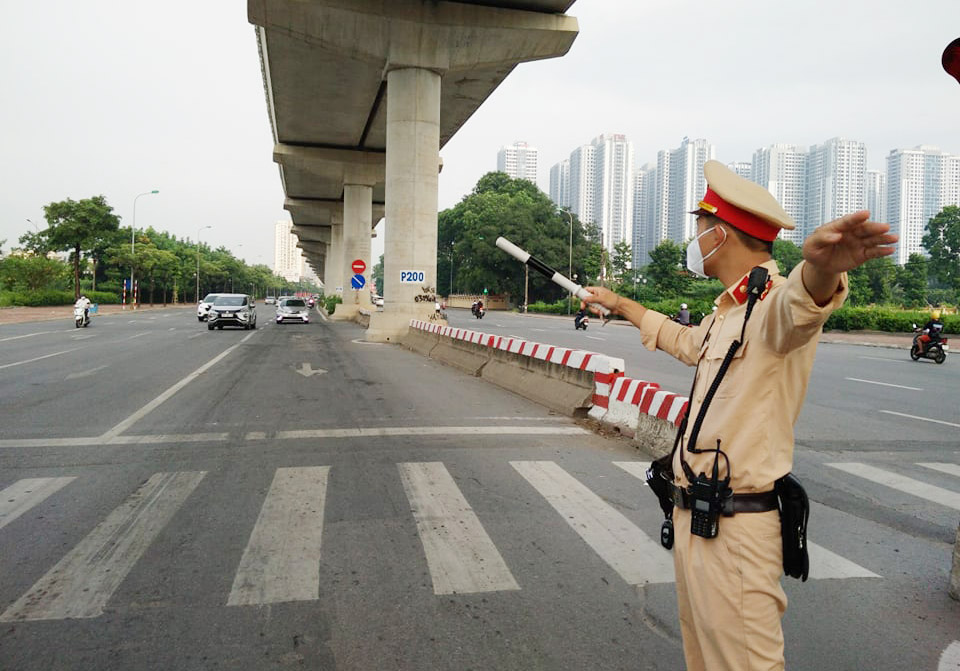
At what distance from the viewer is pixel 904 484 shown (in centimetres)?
654

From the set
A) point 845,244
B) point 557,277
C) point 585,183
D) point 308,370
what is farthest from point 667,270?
point 585,183

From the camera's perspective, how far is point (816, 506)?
19.1ft

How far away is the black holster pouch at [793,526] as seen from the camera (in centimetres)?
200

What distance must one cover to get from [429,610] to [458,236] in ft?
342

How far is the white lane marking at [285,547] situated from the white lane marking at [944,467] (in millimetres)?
6282

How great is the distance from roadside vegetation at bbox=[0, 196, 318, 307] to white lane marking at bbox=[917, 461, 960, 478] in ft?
197

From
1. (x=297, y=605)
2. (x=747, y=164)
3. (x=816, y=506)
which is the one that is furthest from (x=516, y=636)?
(x=747, y=164)

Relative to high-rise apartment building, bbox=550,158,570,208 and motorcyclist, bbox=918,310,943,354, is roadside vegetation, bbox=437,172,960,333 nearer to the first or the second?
motorcyclist, bbox=918,310,943,354

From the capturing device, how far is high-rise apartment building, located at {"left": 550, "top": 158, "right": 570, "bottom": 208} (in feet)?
528

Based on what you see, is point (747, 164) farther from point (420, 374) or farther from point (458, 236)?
point (420, 374)

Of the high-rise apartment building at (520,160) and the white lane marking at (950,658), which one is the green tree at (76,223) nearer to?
the white lane marking at (950,658)

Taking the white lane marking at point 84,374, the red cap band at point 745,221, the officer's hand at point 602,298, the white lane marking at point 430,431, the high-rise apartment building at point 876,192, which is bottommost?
the white lane marking at point 430,431

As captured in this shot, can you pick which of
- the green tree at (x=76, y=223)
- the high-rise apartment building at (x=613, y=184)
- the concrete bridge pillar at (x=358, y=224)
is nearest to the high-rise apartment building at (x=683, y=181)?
the high-rise apartment building at (x=613, y=184)

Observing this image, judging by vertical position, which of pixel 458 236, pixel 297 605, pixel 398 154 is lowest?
pixel 297 605
